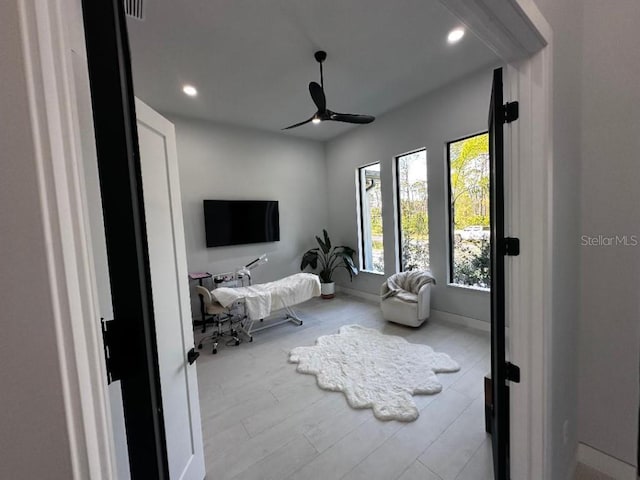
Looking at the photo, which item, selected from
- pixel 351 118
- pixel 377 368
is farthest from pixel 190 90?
pixel 377 368

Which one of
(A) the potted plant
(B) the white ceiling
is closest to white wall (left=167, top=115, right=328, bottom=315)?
(A) the potted plant

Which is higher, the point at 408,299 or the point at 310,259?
the point at 310,259

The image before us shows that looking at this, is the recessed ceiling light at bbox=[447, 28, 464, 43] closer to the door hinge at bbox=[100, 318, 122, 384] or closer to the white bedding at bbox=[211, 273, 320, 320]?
the white bedding at bbox=[211, 273, 320, 320]

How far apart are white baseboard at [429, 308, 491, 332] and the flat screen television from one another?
3.10 meters

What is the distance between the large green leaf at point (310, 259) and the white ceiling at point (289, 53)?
8.90ft

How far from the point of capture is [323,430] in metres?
2.00

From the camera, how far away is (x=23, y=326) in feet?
1.07

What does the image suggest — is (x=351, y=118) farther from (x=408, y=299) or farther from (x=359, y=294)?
(x=359, y=294)

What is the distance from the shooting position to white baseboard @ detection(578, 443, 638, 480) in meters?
1.48

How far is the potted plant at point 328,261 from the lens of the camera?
17.7ft

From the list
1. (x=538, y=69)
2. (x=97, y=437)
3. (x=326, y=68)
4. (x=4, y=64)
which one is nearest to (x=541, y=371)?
(x=538, y=69)

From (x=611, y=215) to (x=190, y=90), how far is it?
166 inches

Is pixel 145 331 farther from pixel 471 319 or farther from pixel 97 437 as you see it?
pixel 471 319

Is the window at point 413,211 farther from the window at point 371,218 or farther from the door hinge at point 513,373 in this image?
the door hinge at point 513,373
